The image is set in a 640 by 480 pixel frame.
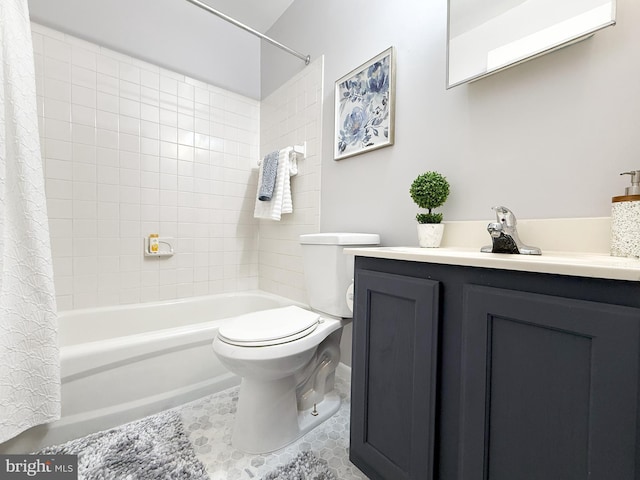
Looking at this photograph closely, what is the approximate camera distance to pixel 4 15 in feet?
3.34

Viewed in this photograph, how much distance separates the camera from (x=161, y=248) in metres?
1.91

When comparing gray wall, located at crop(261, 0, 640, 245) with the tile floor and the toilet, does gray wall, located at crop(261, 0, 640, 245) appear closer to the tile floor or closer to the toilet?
the toilet

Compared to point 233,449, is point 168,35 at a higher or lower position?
higher

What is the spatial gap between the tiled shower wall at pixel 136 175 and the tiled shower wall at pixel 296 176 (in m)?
0.07

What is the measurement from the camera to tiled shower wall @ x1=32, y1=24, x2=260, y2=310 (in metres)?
1.60

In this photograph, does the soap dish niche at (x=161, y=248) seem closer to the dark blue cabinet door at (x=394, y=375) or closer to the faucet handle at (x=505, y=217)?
the dark blue cabinet door at (x=394, y=375)

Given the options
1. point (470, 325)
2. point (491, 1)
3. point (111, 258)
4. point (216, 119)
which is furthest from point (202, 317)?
point (491, 1)

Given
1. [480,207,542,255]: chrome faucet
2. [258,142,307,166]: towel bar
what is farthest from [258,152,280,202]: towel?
[480,207,542,255]: chrome faucet

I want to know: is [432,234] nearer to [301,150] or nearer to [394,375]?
[394,375]

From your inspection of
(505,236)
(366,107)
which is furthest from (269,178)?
(505,236)

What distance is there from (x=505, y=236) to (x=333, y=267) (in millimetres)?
735

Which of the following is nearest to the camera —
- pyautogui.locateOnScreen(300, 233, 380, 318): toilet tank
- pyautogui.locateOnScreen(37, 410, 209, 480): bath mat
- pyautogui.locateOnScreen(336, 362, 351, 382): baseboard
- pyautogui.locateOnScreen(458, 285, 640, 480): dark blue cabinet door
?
pyautogui.locateOnScreen(458, 285, 640, 480): dark blue cabinet door

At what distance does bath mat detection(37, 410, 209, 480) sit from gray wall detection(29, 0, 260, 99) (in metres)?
2.07

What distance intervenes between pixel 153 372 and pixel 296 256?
1019mm
